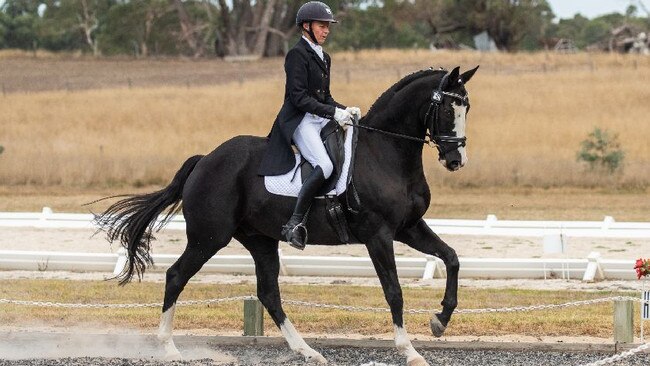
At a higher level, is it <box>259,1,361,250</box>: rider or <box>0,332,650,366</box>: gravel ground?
<box>259,1,361,250</box>: rider

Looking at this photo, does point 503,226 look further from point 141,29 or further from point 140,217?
point 141,29

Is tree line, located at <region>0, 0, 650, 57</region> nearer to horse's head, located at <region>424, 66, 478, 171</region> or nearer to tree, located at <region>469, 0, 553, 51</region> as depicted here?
tree, located at <region>469, 0, 553, 51</region>

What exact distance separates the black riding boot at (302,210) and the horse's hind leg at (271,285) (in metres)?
0.77

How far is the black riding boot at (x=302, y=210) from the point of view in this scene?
928 cm

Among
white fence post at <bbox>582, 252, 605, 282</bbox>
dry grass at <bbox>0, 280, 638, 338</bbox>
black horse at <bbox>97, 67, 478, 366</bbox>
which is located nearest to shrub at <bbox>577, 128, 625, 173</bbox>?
white fence post at <bbox>582, 252, 605, 282</bbox>

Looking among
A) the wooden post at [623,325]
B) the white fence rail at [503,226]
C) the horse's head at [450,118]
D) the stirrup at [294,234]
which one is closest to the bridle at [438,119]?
the horse's head at [450,118]

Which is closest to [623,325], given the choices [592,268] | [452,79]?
[452,79]

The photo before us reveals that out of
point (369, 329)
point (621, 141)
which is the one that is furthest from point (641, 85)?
point (369, 329)

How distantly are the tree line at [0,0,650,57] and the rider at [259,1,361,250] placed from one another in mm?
57718

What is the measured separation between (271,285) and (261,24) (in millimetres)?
60602

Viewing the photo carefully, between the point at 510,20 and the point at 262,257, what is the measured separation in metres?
66.4

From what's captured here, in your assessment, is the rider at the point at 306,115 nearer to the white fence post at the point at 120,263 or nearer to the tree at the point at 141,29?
the white fence post at the point at 120,263

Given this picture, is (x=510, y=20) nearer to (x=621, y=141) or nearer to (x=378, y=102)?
(x=621, y=141)

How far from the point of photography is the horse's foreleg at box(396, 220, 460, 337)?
9305 millimetres
